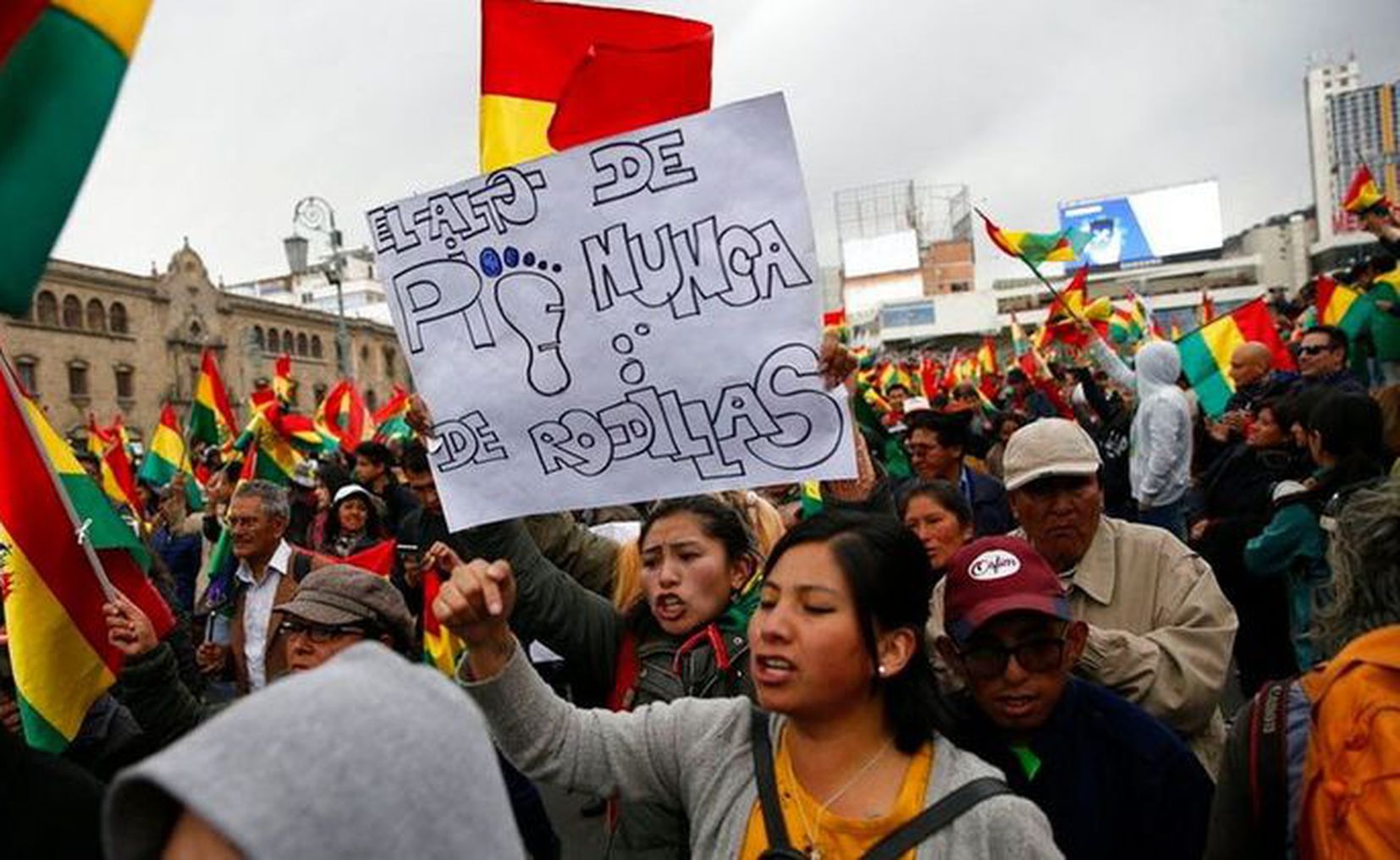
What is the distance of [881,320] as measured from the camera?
86.3m

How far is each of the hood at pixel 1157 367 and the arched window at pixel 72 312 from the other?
50.4 m

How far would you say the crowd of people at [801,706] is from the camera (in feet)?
3.28

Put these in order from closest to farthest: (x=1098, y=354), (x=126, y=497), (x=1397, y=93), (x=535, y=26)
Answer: (x=535, y=26)
(x=126, y=497)
(x=1098, y=354)
(x=1397, y=93)

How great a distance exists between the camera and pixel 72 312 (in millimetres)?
48031

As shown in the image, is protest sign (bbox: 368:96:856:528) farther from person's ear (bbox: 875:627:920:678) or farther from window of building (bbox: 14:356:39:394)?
window of building (bbox: 14:356:39:394)

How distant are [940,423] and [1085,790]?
359 cm

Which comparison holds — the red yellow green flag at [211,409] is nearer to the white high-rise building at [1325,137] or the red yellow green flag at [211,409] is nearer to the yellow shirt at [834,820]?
the yellow shirt at [834,820]

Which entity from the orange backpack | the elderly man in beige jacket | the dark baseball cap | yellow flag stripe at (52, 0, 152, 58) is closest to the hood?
the elderly man in beige jacket

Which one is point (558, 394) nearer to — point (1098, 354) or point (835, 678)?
point (835, 678)

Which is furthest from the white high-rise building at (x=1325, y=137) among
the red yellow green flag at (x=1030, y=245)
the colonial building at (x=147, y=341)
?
the red yellow green flag at (x=1030, y=245)

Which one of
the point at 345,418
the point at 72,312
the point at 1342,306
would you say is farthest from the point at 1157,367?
the point at 72,312

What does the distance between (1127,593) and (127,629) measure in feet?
8.34

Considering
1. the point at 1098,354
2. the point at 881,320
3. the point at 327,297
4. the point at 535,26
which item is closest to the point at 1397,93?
the point at 881,320

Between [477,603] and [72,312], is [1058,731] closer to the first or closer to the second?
[477,603]
